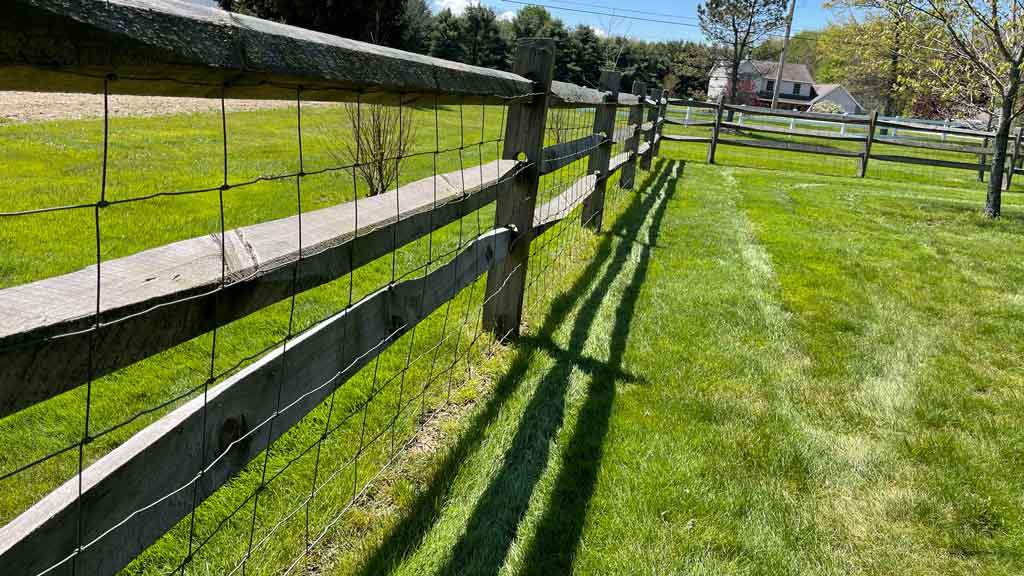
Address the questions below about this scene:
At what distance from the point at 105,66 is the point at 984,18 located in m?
10.7

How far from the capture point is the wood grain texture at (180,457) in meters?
1.20

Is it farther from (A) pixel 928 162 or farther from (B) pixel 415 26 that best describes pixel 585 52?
(A) pixel 928 162

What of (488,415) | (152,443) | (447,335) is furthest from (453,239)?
(152,443)

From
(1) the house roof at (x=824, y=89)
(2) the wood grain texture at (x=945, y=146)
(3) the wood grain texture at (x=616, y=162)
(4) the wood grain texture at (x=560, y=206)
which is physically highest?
(1) the house roof at (x=824, y=89)

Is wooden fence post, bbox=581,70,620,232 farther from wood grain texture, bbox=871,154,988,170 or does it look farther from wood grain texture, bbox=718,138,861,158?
wood grain texture, bbox=871,154,988,170

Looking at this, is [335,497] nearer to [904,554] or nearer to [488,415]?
[488,415]

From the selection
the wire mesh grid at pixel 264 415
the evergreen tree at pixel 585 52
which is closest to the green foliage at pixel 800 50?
the evergreen tree at pixel 585 52

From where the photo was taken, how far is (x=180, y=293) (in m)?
1.30

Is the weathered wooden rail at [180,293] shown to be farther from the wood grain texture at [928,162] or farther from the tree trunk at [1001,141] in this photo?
the wood grain texture at [928,162]

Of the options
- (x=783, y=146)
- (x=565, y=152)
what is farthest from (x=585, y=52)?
(x=565, y=152)

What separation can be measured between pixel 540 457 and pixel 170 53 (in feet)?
7.53

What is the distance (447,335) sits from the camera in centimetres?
405

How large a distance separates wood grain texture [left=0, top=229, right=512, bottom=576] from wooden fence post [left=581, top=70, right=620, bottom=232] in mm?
4918

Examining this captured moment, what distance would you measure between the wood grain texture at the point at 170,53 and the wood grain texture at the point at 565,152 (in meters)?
2.44
